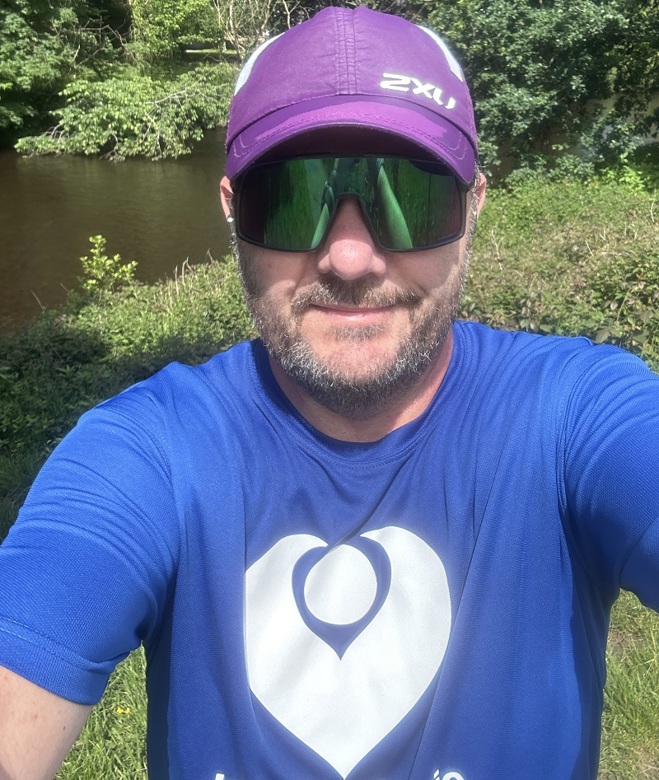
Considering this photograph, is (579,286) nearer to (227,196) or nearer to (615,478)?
(227,196)

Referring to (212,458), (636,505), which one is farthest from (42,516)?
(636,505)

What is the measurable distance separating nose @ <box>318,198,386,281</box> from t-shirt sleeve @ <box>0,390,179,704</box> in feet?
1.44

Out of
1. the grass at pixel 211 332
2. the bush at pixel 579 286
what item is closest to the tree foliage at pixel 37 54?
the grass at pixel 211 332

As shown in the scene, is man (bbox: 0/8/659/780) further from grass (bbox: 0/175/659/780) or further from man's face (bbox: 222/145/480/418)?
grass (bbox: 0/175/659/780)

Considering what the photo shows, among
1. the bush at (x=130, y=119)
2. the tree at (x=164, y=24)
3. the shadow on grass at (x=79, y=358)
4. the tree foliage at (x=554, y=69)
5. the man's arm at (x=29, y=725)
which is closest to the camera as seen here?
the man's arm at (x=29, y=725)

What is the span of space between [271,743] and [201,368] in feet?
2.31

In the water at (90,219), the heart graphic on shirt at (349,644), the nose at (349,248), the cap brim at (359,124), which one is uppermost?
the cap brim at (359,124)

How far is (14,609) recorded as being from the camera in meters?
0.97

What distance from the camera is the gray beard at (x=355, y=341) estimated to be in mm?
1266

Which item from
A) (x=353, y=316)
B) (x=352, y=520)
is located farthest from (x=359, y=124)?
(x=352, y=520)

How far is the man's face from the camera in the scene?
1.27m

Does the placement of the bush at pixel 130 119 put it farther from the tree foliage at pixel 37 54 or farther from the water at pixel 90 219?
the tree foliage at pixel 37 54

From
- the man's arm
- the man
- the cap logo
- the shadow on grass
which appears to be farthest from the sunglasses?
the shadow on grass

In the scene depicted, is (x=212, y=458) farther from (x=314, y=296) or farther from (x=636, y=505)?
(x=636, y=505)
